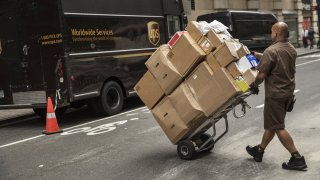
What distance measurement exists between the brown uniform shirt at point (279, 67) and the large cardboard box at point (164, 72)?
1.21 metres

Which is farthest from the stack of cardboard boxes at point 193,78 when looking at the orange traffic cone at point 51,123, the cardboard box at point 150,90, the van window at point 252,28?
the van window at point 252,28

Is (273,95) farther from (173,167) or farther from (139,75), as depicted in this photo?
(139,75)

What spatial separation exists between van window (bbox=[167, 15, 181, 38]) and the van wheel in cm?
295

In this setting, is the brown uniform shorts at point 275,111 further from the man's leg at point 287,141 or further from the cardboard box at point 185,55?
the cardboard box at point 185,55

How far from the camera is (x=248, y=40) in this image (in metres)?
23.0

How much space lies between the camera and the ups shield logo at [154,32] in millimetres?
13141

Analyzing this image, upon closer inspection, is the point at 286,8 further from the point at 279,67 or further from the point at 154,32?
the point at 279,67

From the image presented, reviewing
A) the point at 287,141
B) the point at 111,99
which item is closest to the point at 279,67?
the point at 287,141

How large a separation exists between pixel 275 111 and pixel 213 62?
1.02 metres

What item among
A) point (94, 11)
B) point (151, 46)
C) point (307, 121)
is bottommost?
point (307, 121)

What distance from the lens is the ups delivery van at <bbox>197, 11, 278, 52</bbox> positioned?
71.8ft

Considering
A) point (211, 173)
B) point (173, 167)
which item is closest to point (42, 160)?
point (173, 167)

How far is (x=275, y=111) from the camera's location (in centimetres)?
577

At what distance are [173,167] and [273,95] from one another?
1.57 m
